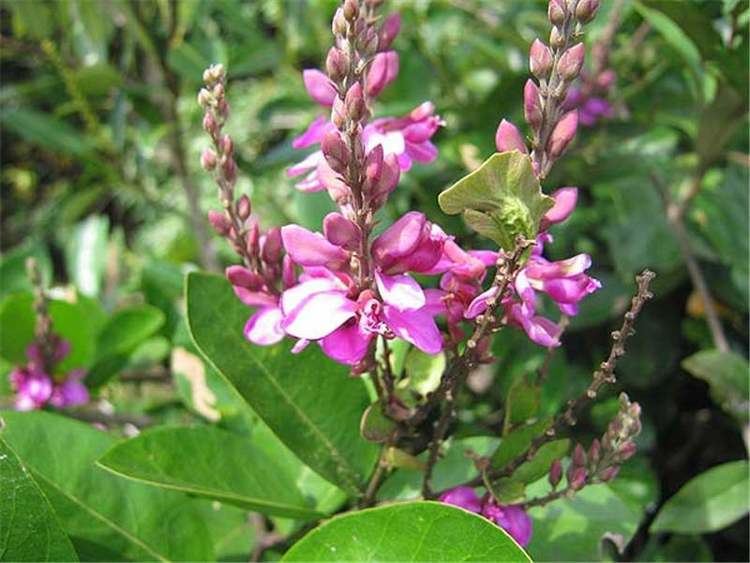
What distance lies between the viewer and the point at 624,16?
1520 millimetres

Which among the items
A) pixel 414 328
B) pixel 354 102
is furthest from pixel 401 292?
pixel 354 102

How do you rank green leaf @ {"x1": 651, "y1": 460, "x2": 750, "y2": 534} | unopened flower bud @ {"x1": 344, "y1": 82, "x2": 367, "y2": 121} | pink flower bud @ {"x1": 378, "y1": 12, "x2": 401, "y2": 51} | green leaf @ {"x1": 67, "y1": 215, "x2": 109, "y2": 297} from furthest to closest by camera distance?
1. green leaf @ {"x1": 67, "y1": 215, "x2": 109, "y2": 297}
2. green leaf @ {"x1": 651, "y1": 460, "x2": 750, "y2": 534}
3. pink flower bud @ {"x1": 378, "y1": 12, "x2": 401, "y2": 51}
4. unopened flower bud @ {"x1": 344, "y1": 82, "x2": 367, "y2": 121}

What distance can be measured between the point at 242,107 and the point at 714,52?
2.43 m

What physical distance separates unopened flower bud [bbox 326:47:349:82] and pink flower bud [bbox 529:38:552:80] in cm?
13

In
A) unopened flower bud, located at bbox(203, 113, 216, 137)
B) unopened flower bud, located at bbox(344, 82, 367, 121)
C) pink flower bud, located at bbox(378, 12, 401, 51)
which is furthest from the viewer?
pink flower bud, located at bbox(378, 12, 401, 51)

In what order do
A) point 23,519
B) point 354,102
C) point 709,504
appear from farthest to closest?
point 709,504 < point 23,519 < point 354,102

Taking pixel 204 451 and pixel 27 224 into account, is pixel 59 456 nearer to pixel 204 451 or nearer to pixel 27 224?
pixel 204 451

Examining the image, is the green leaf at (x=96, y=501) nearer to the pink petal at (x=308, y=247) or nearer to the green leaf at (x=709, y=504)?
the pink petal at (x=308, y=247)

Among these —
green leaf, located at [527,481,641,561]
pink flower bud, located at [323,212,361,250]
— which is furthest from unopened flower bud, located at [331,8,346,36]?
green leaf, located at [527,481,641,561]

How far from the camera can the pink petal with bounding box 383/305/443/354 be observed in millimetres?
661

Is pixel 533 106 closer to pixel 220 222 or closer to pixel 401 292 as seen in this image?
pixel 401 292

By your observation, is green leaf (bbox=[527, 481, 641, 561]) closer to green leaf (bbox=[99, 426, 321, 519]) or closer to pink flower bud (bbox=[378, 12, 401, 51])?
green leaf (bbox=[99, 426, 321, 519])

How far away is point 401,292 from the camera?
0.65 meters

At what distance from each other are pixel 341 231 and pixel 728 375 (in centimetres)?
66
